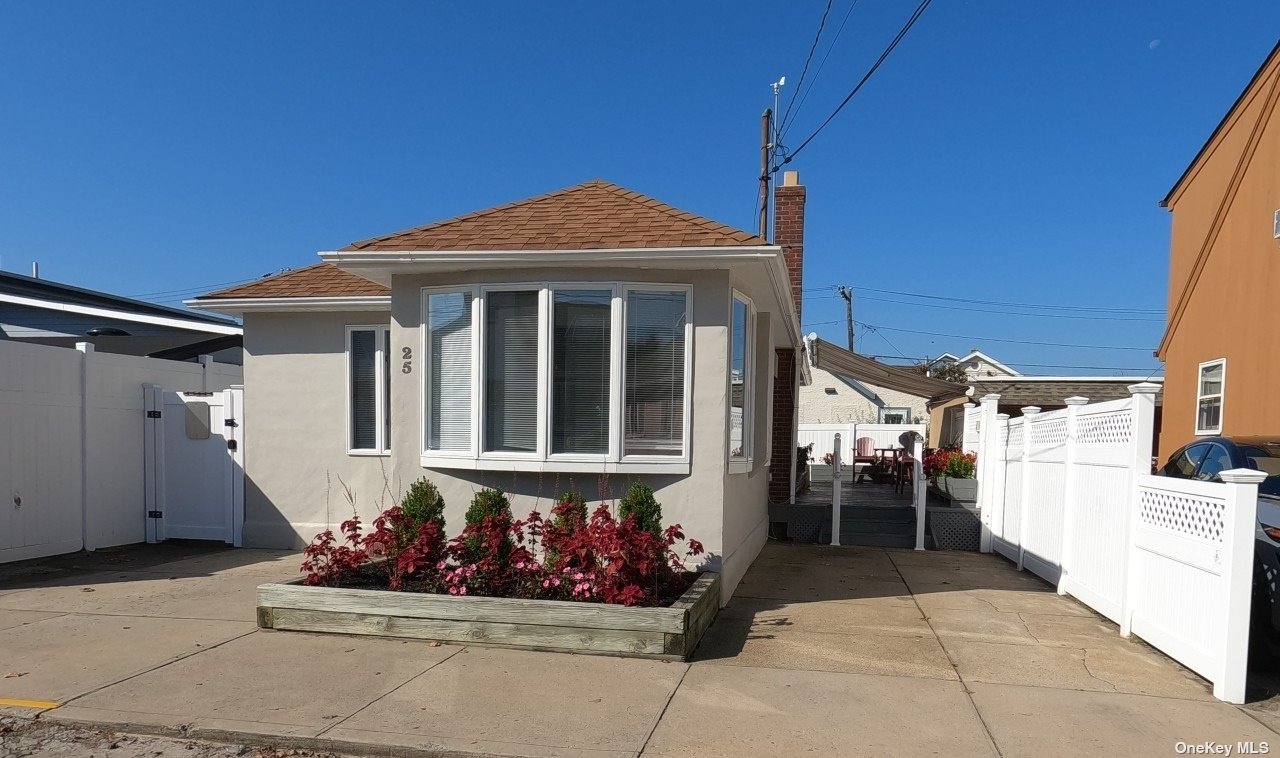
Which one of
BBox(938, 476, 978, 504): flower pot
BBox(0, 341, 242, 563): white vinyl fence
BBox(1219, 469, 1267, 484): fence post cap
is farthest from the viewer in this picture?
BBox(938, 476, 978, 504): flower pot

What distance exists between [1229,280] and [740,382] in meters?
9.63

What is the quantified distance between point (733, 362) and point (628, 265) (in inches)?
54.9

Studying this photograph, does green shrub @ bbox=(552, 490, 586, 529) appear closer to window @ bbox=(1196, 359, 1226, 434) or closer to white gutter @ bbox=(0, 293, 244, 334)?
white gutter @ bbox=(0, 293, 244, 334)

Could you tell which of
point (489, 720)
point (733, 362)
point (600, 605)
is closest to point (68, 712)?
point (489, 720)

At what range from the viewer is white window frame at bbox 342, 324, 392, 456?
30.6 ft

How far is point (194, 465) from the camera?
10070 mm

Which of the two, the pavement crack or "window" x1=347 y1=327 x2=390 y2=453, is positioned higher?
"window" x1=347 y1=327 x2=390 y2=453

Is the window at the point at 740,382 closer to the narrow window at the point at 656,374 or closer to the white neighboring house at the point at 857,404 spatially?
the narrow window at the point at 656,374

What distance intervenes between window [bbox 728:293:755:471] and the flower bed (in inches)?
50.0

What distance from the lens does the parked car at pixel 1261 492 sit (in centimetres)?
530

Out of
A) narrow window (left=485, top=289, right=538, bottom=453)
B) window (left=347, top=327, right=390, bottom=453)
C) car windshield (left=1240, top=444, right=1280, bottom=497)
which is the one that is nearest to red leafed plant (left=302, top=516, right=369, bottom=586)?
narrow window (left=485, top=289, right=538, bottom=453)

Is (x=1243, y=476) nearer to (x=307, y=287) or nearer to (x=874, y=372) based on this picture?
(x=307, y=287)

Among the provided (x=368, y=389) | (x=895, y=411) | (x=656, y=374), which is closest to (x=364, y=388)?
(x=368, y=389)

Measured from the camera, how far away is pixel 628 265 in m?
6.77
